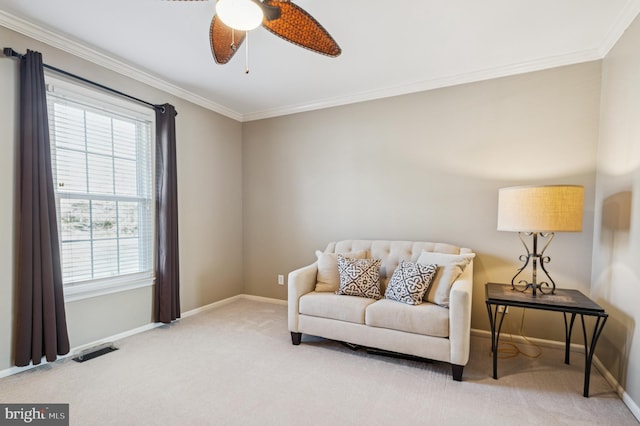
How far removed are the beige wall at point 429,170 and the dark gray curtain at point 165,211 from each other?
49.1 inches

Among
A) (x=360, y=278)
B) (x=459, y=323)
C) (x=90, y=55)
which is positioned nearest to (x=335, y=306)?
(x=360, y=278)

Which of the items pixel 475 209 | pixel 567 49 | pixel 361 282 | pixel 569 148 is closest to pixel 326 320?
pixel 361 282

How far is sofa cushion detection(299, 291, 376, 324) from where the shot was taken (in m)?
2.62

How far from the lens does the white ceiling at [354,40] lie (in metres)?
2.12

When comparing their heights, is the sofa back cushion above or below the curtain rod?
below

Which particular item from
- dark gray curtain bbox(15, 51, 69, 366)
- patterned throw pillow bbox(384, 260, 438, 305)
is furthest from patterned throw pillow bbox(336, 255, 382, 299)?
dark gray curtain bbox(15, 51, 69, 366)

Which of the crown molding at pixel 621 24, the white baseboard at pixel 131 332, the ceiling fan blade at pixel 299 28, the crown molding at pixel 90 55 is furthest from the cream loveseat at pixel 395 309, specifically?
the crown molding at pixel 90 55

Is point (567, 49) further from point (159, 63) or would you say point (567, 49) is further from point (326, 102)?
point (159, 63)

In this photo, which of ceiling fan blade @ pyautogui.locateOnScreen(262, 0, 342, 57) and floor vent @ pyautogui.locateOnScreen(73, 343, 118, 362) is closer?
ceiling fan blade @ pyautogui.locateOnScreen(262, 0, 342, 57)

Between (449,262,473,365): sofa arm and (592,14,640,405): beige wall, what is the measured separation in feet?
3.09

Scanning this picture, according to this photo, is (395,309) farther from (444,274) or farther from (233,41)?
(233,41)

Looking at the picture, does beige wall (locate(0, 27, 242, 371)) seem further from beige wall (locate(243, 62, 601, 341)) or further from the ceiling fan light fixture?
the ceiling fan light fixture

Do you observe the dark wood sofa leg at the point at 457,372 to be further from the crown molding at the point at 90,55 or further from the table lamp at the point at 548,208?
the crown molding at the point at 90,55

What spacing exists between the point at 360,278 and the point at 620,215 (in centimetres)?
196
